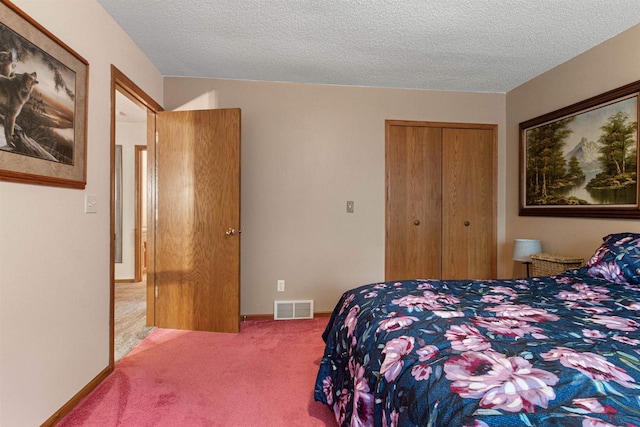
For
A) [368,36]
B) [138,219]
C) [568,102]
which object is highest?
[368,36]

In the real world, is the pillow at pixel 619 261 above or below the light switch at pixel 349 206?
below

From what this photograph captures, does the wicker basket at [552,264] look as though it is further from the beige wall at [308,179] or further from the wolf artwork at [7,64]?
the wolf artwork at [7,64]

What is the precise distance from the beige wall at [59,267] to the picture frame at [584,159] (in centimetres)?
371

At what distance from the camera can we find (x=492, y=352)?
971 mm

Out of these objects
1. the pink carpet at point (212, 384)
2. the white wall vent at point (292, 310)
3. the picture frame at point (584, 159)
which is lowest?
the pink carpet at point (212, 384)

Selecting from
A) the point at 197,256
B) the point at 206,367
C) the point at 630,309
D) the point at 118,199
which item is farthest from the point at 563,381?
the point at 118,199

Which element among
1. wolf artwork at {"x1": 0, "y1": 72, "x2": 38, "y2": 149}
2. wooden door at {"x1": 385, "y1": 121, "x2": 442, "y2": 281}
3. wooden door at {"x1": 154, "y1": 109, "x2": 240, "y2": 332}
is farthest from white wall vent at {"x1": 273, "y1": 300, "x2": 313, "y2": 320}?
wolf artwork at {"x1": 0, "y1": 72, "x2": 38, "y2": 149}

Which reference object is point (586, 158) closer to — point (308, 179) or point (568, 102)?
point (568, 102)

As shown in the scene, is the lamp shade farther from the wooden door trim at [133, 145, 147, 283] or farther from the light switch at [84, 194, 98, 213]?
the wooden door trim at [133, 145, 147, 283]

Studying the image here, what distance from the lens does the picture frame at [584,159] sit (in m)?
2.37

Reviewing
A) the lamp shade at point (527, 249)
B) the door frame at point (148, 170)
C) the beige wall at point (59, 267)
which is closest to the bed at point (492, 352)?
the lamp shade at point (527, 249)

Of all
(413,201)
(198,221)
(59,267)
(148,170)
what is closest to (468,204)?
(413,201)

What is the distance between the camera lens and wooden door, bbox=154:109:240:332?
298cm

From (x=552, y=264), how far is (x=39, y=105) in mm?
3662
